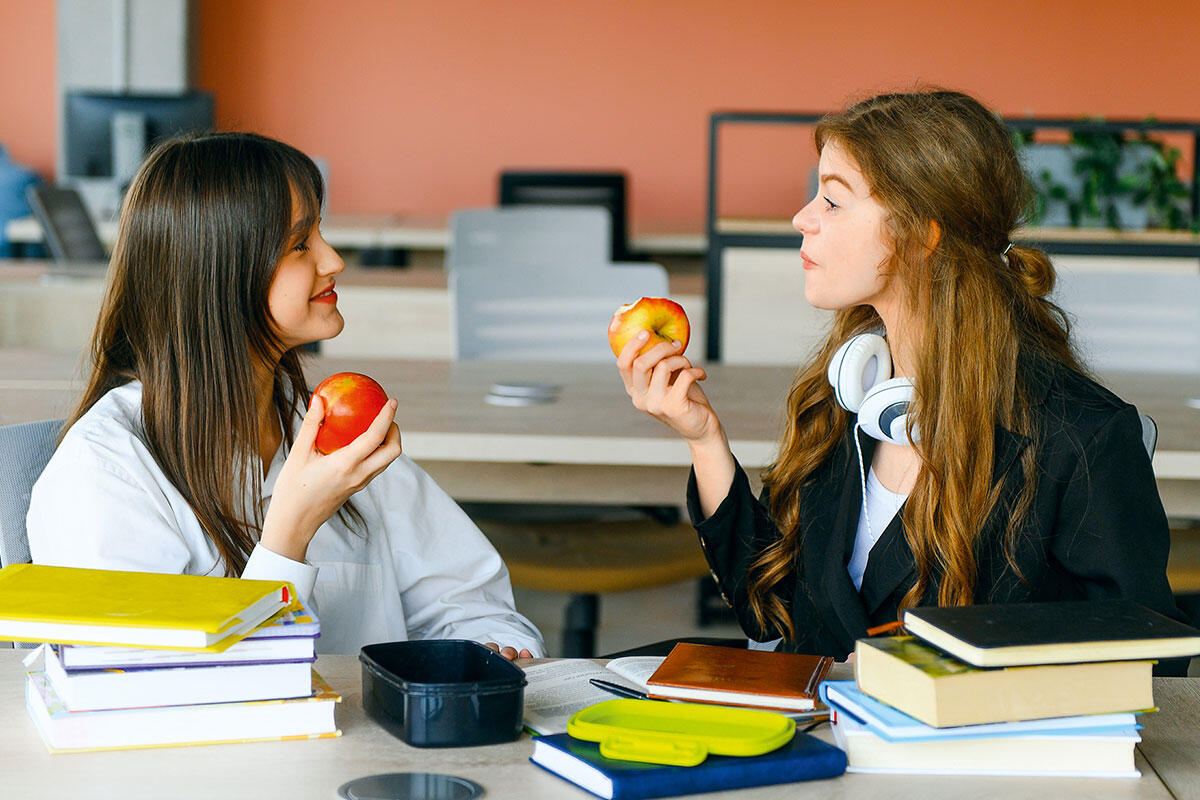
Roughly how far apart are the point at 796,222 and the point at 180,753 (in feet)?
2.69

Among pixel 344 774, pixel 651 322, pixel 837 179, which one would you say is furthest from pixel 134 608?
pixel 837 179

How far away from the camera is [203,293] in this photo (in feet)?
4.53

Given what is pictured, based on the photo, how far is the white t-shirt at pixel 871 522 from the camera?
4.91 feet

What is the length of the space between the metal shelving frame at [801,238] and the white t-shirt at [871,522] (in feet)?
5.54

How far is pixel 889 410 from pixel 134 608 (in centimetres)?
77

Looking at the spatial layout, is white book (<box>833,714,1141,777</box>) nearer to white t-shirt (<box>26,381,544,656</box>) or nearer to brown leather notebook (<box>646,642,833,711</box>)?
brown leather notebook (<box>646,642,833,711</box>)

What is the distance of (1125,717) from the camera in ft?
3.24

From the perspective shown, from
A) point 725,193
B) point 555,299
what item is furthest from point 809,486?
point 725,193

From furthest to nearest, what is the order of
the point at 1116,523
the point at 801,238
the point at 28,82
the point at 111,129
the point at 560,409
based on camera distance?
the point at 28,82 → the point at 111,129 → the point at 801,238 → the point at 560,409 → the point at 1116,523

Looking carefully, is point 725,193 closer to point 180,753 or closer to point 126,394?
point 126,394

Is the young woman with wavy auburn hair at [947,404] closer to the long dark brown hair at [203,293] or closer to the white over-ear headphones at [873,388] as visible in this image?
the white over-ear headphones at [873,388]

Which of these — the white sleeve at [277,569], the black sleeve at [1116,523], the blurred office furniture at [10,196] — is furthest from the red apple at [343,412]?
the blurred office furniture at [10,196]

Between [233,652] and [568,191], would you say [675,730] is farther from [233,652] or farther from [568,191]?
[568,191]

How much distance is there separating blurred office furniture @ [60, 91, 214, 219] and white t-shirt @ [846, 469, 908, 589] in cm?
480
